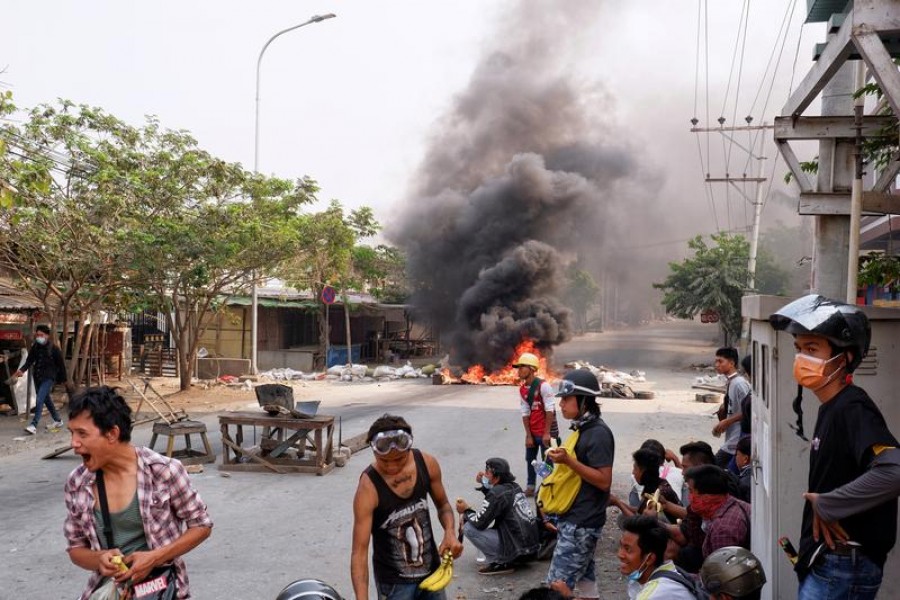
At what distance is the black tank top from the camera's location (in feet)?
10.5

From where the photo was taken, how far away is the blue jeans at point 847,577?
2.48 metres

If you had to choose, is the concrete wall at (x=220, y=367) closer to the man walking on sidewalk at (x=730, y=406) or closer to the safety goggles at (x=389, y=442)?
the man walking on sidewalk at (x=730, y=406)

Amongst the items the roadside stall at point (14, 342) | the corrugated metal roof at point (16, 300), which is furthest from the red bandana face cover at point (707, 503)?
the corrugated metal roof at point (16, 300)

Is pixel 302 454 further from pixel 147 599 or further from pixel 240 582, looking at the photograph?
pixel 147 599

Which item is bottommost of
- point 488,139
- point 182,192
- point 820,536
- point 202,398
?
point 202,398

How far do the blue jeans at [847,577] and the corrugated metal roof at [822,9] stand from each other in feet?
20.4

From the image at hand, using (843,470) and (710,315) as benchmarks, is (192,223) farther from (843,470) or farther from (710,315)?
(710,315)

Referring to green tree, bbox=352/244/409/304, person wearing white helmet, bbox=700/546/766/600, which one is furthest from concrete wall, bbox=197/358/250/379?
person wearing white helmet, bbox=700/546/766/600

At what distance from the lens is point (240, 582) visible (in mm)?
5242

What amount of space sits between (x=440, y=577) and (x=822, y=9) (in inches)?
268

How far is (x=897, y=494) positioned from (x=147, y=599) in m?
2.66

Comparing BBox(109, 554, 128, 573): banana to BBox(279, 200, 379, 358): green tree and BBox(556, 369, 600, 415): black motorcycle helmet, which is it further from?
BBox(279, 200, 379, 358): green tree

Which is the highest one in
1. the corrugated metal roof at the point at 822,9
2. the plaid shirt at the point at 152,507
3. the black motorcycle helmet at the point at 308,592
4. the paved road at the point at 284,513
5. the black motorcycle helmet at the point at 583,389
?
the corrugated metal roof at the point at 822,9

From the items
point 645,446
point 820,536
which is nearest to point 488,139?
point 645,446
